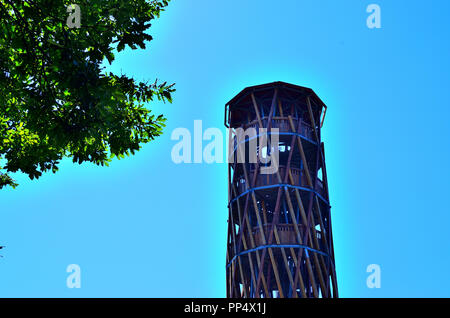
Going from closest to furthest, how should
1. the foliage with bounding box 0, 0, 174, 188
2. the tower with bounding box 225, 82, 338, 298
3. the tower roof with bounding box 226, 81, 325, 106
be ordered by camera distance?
the foliage with bounding box 0, 0, 174, 188 < the tower with bounding box 225, 82, 338, 298 < the tower roof with bounding box 226, 81, 325, 106

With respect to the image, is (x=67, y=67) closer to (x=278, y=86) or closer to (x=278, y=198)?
(x=278, y=198)

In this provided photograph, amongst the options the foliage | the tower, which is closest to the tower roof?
the tower

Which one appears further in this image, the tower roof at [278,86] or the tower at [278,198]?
the tower roof at [278,86]

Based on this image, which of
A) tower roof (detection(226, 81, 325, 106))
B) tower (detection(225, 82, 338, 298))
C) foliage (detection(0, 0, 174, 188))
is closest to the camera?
foliage (detection(0, 0, 174, 188))

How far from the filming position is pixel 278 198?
83.5 feet

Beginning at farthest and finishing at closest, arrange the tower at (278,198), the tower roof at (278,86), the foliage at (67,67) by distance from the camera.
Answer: the tower roof at (278,86), the tower at (278,198), the foliage at (67,67)

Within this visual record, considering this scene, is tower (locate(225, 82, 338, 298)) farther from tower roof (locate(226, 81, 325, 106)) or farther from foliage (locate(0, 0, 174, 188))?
foliage (locate(0, 0, 174, 188))

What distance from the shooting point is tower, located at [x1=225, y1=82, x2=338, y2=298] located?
2506 centimetres

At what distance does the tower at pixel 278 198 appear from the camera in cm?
2506

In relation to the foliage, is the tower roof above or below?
above

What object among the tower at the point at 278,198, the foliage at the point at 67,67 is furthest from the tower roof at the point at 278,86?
the foliage at the point at 67,67

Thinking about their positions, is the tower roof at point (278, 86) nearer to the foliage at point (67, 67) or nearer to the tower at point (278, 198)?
the tower at point (278, 198)
